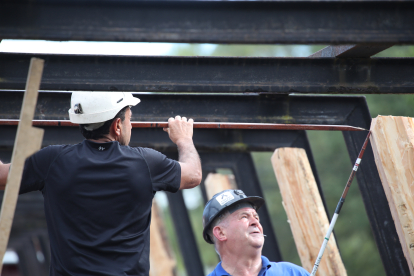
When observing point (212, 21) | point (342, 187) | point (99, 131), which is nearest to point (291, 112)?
point (212, 21)

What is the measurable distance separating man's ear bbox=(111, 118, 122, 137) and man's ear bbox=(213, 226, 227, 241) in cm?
154

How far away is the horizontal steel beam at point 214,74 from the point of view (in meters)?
3.98

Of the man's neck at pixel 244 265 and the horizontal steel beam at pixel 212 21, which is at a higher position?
the horizontal steel beam at pixel 212 21

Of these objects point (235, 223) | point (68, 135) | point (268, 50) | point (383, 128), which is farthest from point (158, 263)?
point (268, 50)

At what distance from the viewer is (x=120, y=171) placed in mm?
2955

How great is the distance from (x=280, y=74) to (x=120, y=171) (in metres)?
1.78

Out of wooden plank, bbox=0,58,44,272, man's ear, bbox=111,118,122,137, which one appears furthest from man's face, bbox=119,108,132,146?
wooden plank, bbox=0,58,44,272

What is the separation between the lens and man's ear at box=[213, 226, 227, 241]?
14.1 feet

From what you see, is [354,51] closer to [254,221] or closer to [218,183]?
[254,221]

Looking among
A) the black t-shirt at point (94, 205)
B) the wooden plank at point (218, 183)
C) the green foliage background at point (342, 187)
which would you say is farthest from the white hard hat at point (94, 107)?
the green foliage background at point (342, 187)

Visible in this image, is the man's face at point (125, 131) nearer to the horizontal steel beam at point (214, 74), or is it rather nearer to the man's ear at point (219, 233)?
the horizontal steel beam at point (214, 74)

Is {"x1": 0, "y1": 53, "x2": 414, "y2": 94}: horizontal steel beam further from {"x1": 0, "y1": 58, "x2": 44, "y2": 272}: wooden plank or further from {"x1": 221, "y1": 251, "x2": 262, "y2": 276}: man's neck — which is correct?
{"x1": 0, "y1": 58, "x2": 44, "y2": 272}: wooden plank

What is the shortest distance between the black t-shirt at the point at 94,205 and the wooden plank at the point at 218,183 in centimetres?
520

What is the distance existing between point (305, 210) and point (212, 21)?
2724 millimetres
